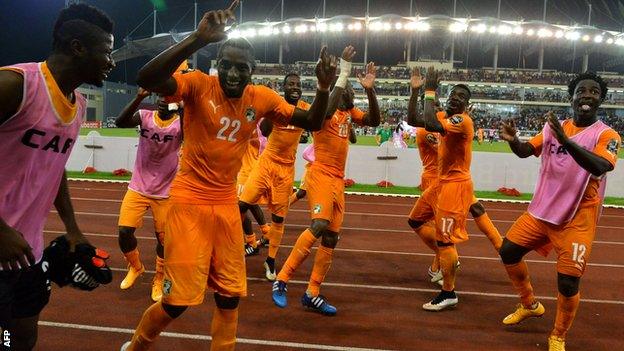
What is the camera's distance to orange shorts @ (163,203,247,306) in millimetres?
3250

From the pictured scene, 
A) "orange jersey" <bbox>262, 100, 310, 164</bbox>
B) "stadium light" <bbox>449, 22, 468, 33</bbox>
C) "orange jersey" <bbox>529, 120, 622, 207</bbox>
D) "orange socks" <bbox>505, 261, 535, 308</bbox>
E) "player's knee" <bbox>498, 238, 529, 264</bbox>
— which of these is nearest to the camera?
"orange jersey" <bbox>529, 120, 622, 207</bbox>

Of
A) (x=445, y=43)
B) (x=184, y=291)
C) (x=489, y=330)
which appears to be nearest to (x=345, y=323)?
(x=489, y=330)

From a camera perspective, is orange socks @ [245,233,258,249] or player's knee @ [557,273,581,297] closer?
player's knee @ [557,273,581,297]

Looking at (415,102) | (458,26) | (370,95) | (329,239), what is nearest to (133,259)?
(329,239)

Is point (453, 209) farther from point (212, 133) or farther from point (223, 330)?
point (212, 133)

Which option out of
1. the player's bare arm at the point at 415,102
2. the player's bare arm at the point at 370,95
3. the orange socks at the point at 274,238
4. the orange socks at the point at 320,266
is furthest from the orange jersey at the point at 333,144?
the orange socks at the point at 274,238

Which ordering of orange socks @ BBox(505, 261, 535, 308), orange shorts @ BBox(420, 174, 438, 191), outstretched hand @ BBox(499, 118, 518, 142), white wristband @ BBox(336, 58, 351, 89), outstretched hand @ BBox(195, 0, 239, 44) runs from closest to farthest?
outstretched hand @ BBox(195, 0, 239, 44), white wristband @ BBox(336, 58, 351, 89), outstretched hand @ BBox(499, 118, 518, 142), orange socks @ BBox(505, 261, 535, 308), orange shorts @ BBox(420, 174, 438, 191)

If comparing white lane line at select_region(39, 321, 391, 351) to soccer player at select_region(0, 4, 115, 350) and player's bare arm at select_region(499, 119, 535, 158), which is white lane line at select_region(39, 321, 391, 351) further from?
player's bare arm at select_region(499, 119, 535, 158)

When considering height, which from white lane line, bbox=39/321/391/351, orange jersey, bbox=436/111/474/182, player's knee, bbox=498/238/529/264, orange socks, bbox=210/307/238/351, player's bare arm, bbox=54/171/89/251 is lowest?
white lane line, bbox=39/321/391/351

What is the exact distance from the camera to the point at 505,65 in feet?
207

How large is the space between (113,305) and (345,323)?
2.40 meters

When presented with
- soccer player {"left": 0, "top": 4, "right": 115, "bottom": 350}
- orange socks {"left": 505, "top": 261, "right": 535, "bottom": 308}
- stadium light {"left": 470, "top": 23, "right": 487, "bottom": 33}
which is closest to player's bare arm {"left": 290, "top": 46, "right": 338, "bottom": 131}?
soccer player {"left": 0, "top": 4, "right": 115, "bottom": 350}

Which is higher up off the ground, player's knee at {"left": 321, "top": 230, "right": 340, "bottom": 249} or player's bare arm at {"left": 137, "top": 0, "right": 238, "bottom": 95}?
player's bare arm at {"left": 137, "top": 0, "right": 238, "bottom": 95}

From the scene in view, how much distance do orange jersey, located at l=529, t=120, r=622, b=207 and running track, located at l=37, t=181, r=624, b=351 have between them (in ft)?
4.63
